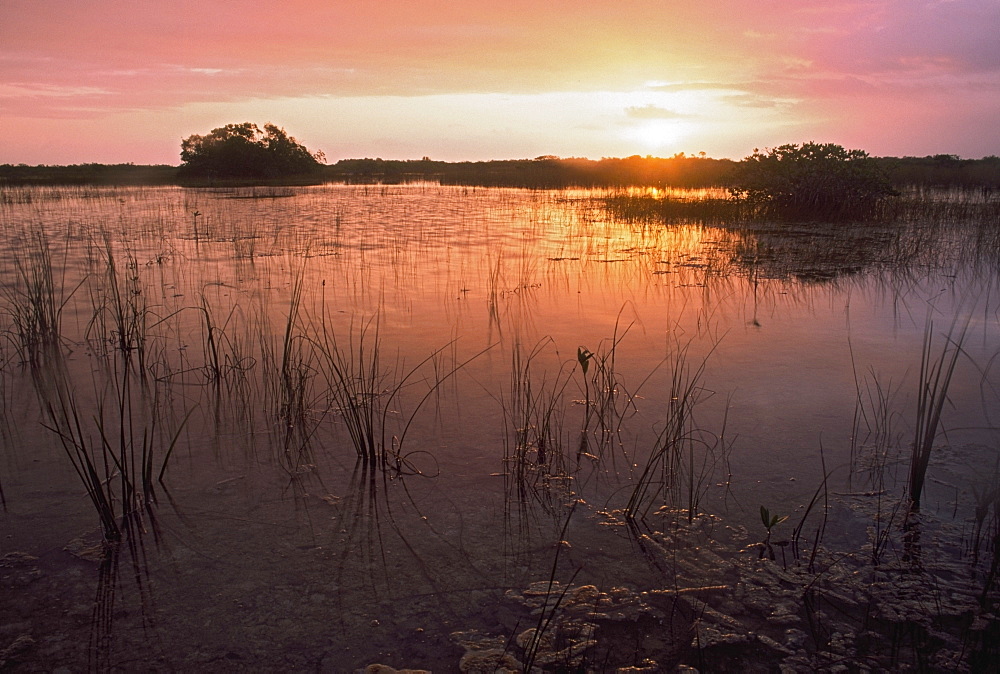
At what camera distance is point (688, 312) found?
21.0 ft

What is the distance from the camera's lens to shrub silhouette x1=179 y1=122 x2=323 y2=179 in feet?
137

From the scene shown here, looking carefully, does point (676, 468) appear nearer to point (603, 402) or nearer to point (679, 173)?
point (603, 402)

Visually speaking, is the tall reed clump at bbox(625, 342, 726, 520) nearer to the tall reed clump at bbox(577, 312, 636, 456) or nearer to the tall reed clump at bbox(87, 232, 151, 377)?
the tall reed clump at bbox(577, 312, 636, 456)

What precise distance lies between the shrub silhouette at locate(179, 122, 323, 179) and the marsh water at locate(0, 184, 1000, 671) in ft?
128

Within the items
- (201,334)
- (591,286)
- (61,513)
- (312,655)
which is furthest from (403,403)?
(591,286)

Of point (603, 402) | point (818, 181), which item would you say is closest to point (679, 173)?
point (818, 181)

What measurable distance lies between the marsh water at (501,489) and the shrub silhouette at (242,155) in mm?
38930

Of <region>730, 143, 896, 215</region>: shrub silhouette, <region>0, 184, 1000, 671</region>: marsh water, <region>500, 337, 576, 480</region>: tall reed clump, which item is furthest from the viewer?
<region>730, 143, 896, 215</region>: shrub silhouette

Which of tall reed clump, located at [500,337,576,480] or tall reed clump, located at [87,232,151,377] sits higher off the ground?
tall reed clump, located at [87,232,151,377]

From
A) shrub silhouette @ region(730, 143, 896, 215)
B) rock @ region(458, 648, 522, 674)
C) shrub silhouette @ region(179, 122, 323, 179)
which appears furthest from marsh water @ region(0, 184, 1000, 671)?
shrub silhouette @ region(179, 122, 323, 179)

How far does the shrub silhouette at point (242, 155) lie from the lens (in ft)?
137

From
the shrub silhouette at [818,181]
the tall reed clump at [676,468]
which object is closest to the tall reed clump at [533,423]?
the tall reed clump at [676,468]

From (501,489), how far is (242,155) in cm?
4400

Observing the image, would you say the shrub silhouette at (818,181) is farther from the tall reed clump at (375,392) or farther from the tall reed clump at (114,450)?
the tall reed clump at (114,450)
